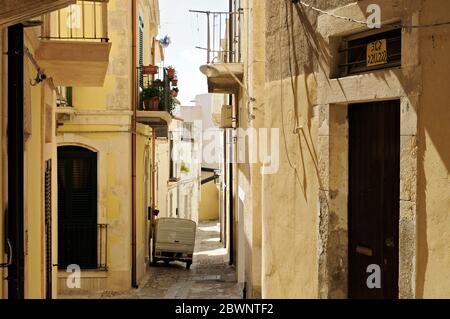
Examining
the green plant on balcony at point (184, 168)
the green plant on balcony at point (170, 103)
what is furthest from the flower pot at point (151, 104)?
Answer: the green plant on balcony at point (184, 168)

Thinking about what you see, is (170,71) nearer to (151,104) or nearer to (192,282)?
(151,104)

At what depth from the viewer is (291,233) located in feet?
22.3

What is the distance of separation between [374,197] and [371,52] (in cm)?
126

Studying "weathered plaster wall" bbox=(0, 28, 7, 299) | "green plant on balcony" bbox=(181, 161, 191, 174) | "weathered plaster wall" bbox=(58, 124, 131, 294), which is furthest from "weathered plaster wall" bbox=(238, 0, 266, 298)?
Result: "green plant on balcony" bbox=(181, 161, 191, 174)

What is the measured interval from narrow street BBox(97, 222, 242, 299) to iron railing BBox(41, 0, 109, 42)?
5670 mm

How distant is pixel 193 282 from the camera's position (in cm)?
1555

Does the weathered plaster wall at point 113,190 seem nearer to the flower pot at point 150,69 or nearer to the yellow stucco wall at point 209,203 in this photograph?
the flower pot at point 150,69

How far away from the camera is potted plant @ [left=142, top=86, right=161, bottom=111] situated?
15.8m

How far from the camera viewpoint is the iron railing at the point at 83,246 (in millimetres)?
14594

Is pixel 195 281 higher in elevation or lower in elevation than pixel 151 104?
lower

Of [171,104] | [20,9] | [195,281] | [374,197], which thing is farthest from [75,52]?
[171,104]

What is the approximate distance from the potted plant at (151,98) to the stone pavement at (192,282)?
170 inches

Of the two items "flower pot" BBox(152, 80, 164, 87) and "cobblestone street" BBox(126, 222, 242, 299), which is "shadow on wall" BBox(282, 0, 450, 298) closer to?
"cobblestone street" BBox(126, 222, 242, 299)
